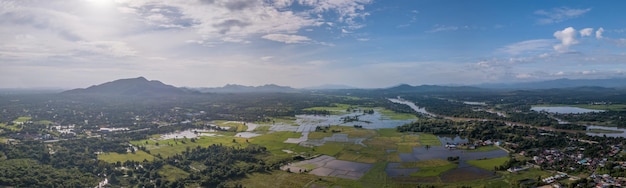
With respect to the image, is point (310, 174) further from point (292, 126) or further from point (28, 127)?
point (28, 127)

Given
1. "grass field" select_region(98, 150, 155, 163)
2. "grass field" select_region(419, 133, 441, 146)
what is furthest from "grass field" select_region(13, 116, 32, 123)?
"grass field" select_region(419, 133, 441, 146)

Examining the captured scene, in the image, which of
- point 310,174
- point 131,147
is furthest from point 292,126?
point 310,174

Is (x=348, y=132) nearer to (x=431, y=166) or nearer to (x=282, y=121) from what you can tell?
(x=282, y=121)

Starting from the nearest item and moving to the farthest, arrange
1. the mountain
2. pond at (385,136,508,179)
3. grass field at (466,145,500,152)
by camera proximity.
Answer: pond at (385,136,508,179) → grass field at (466,145,500,152) → the mountain

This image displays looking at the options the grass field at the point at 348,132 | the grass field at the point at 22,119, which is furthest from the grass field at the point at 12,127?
the grass field at the point at 348,132

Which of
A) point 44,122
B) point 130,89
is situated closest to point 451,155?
point 44,122

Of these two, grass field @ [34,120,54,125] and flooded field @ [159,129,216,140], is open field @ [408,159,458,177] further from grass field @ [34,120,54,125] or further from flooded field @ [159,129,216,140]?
grass field @ [34,120,54,125]
